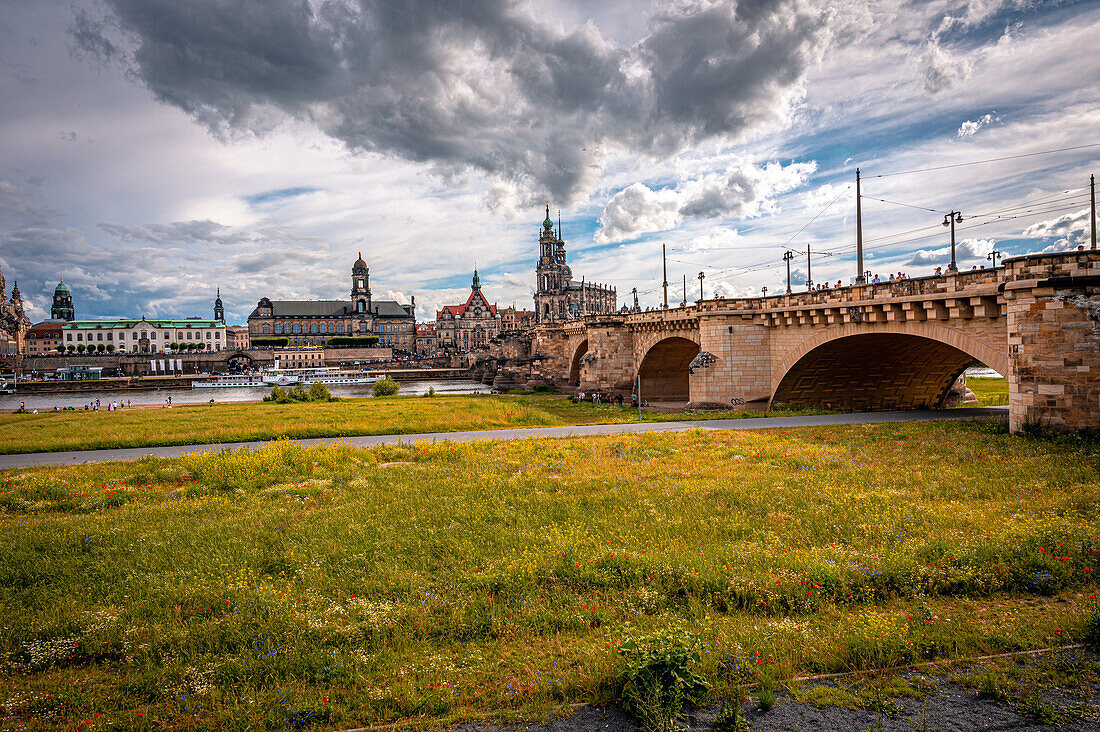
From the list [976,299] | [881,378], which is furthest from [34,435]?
[881,378]

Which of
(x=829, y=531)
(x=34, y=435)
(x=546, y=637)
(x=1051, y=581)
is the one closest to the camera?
(x=546, y=637)

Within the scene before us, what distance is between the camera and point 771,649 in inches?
222

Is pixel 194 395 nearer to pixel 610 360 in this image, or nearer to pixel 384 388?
pixel 384 388

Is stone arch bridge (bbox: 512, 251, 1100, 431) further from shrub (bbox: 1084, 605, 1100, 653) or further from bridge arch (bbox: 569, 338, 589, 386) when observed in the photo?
shrub (bbox: 1084, 605, 1100, 653)

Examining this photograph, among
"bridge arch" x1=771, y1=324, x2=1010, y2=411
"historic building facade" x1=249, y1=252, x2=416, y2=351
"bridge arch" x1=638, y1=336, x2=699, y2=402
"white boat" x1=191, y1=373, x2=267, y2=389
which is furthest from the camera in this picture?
"historic building facade" x1=249, y1=252, x2=416, y2=351

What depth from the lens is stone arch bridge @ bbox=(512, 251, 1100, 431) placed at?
14.8 m

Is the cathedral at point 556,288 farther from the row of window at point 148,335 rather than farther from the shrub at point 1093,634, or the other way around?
the shrub at point 1093,634

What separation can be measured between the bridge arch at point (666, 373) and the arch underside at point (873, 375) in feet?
45.4

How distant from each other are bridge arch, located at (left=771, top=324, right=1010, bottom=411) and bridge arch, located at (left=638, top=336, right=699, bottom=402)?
546 inches

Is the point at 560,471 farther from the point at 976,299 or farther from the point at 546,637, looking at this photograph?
the point at 976,299

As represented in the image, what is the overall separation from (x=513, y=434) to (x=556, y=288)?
135 m

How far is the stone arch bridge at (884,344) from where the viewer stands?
48.4 ft

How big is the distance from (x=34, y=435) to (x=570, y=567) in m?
26.3

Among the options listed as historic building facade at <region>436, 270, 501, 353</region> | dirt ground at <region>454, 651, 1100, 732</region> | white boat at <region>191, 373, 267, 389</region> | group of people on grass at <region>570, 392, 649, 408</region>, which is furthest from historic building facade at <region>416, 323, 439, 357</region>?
dirt ground at <region>454, 651, 1100, 732</region>
